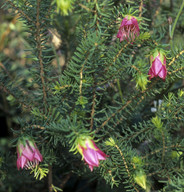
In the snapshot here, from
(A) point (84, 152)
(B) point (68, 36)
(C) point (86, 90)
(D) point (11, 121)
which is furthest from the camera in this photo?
(D) point (11, 121)

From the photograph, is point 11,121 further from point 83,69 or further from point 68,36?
point 83,69

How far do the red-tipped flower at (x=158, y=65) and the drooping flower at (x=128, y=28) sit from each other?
2.3 inches

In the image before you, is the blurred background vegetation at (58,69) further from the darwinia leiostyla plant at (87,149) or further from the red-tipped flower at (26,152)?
the darwinia leiostyla plant at (87,149)

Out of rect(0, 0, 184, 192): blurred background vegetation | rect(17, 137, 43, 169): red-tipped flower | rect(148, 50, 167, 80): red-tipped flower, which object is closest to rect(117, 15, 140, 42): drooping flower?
rect(148, 50, 167, 80): red-tipped flower

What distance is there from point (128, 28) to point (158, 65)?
9 centimetres

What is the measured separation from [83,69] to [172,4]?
574 millimetres

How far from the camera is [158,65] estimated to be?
0.51 m

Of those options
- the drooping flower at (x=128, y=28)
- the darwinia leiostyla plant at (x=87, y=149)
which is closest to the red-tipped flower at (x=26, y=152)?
the darwinia leiostyla plant at (x=87, y=149)

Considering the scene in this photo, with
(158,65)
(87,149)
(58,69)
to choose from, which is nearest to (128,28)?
(158,65)

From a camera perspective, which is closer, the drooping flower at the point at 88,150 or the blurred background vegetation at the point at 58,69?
the drooping flower at the point at 88,150

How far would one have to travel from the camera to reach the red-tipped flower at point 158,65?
Result: 0.51m

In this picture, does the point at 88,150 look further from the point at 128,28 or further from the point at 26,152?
the point at 128,28

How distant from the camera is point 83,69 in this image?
50cm

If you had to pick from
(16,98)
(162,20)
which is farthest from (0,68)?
(162,20)
